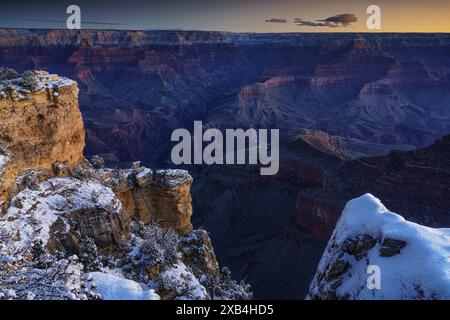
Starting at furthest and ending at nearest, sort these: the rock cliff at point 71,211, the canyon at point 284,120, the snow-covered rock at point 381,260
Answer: the canyon at point 284,120, the rock cliff at point 71,211, the snow-covered rock at point 381,260

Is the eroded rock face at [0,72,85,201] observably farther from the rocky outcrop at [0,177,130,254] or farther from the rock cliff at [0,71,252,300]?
the rocky outcrop at [0,177,130,254]

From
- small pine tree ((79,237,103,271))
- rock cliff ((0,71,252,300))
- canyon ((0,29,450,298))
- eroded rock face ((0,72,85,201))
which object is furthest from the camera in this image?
canyon ((0,29,450,298))

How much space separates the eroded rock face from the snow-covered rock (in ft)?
47.4

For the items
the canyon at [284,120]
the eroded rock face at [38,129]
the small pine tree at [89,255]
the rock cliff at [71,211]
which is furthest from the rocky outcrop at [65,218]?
the canyon at [284,120]

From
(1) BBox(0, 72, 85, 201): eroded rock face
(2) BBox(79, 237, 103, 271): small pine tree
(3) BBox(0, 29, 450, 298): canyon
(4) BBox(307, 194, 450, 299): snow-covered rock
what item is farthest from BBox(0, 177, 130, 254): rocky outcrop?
(4) BBox(307, 194, 450, 299): snow-covered rock

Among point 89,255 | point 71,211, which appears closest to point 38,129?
point 71,211

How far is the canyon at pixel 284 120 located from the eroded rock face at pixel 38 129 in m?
5.68

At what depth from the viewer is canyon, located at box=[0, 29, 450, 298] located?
47.8 metres

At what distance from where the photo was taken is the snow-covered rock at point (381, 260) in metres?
12.3

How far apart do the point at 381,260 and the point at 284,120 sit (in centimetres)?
11273

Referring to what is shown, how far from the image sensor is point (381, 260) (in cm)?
1361

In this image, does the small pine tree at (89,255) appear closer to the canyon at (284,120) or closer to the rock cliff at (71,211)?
the rock cliff at (71,211)
